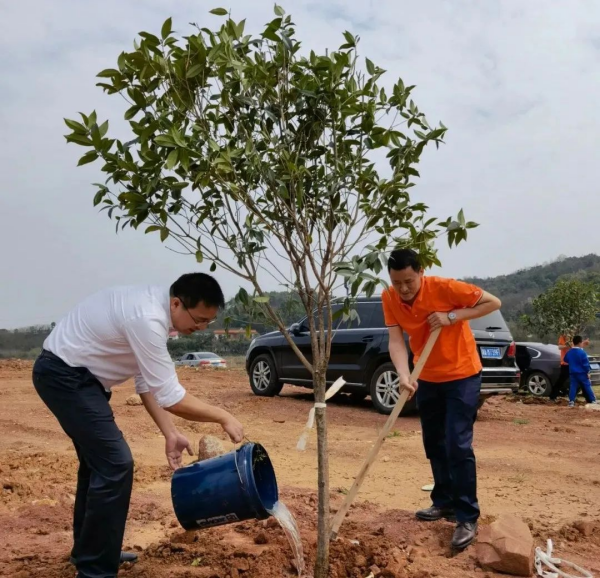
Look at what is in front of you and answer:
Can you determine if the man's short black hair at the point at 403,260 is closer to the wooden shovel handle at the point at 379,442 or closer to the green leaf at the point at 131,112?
the wooden shovel handle at the point at 379,442

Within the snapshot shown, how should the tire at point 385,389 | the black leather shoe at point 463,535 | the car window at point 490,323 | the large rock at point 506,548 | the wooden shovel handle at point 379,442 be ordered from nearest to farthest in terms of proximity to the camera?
the large rock at point 506,548
the wooden shovel handle at point 379,442
the black leather shoe at point 463,535
the car window at point 490,323
the tire at point 385,389

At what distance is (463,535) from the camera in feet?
13.6

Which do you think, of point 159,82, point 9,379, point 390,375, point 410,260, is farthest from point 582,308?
point 159,82

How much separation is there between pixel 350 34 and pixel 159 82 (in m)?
0.97

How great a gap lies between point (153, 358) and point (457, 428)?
205 centimetres

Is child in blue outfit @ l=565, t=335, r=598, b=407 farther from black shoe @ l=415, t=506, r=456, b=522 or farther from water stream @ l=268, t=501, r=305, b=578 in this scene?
water stream @ l=268, t=501, r=305, b=578

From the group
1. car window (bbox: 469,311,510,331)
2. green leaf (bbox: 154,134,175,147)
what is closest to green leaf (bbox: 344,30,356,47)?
green leaf (bbox: 154,134,175,147)

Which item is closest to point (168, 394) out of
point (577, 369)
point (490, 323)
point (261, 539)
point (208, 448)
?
point (261, 539)

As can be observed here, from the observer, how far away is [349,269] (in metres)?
3.02

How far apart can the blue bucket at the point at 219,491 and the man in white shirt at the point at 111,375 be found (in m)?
0.16

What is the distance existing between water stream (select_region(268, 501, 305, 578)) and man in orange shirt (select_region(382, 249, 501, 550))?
987mm

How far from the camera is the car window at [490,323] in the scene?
944 centimetres

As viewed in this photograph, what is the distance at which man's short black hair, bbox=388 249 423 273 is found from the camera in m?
4.02

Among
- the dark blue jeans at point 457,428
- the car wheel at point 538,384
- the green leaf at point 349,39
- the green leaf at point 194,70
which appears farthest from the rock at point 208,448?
the car wheel at point 538,384
